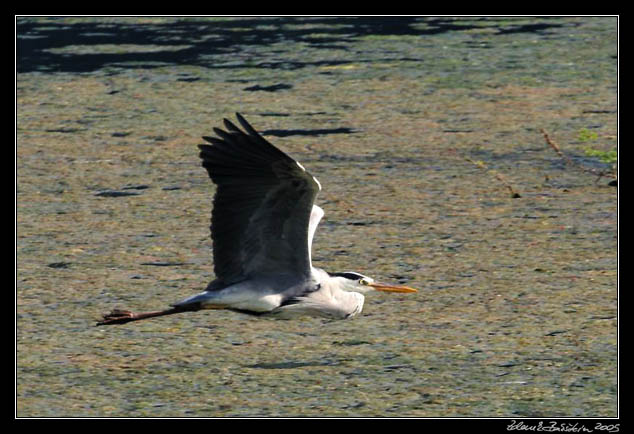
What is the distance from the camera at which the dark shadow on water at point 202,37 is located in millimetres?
8070

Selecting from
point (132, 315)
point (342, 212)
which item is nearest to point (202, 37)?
point (342, 212)

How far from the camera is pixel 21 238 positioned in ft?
17.3

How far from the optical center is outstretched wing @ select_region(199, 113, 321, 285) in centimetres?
358

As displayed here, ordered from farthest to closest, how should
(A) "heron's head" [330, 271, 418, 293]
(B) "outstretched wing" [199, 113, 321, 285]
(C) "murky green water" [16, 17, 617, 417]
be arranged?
(A) "heron's head" [330, 271, 418, 293], (C) "murky green water" [16, 17, 617, 417], (B) "outstretched wing" [199, 113, 321, 285]

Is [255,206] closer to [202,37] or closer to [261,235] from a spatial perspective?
[261,235]

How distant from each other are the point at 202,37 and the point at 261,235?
5.12 metres

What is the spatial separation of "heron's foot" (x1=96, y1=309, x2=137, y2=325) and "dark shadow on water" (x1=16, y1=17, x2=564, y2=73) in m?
3.90

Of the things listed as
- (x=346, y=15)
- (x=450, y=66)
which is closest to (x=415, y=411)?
(x=450, y=66)

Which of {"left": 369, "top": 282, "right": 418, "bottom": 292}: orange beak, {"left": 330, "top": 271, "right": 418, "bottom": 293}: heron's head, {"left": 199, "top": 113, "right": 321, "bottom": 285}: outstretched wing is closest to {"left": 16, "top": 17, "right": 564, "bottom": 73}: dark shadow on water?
{"left": 369, "top": 282, "right": 418, "bottom": 292}: orange beak

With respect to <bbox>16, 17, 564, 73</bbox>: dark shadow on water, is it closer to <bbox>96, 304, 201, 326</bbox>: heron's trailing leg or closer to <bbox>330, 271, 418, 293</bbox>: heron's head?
<bbox>330, 271, 418, 293</bbox>: heron's head

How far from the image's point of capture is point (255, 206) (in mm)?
3666

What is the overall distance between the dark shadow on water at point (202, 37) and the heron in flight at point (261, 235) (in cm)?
403

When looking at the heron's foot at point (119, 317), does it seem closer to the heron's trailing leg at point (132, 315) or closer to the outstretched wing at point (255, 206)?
the heron's trailing leg at point (132, 315)

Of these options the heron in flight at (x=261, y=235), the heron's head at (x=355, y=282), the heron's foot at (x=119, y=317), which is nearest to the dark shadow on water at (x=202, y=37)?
the heron's head at (x=355, y=282)
